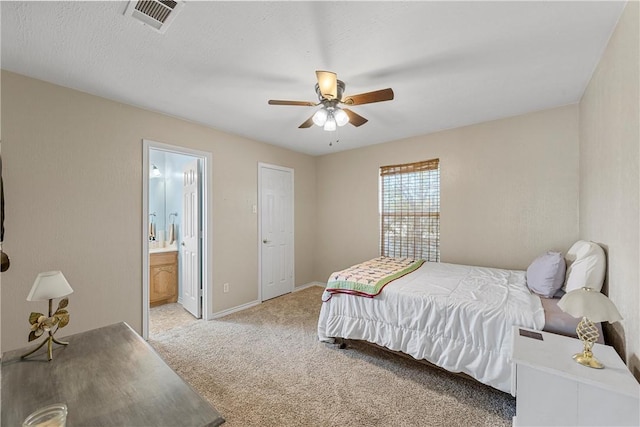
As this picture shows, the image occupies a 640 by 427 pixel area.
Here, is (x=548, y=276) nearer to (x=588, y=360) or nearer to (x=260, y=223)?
(x=588, y=360)

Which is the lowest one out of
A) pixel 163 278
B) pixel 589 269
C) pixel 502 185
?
pixel 163 278

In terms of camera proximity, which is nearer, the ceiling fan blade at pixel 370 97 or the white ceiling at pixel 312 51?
the white ceiling at pixel 312 51

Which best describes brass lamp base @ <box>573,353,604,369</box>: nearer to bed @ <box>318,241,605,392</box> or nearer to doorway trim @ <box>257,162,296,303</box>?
bed @ <box>318,241,605,392</box>

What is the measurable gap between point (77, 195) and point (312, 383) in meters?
2.66

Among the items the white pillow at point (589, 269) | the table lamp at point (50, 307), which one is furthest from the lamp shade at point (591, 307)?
the table lamp at point (50, 307)

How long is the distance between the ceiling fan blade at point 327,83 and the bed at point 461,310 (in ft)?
5.52

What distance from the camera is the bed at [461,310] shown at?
6.02 ft

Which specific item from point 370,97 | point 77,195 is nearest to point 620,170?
point 370,97

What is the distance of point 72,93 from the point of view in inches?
92.5

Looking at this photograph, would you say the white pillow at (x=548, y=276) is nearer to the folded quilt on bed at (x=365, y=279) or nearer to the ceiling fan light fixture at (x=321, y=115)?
the folded quilt on bed at (x=365, y=279)

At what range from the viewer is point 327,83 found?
181 cm

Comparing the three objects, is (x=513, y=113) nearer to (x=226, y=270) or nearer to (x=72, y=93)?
(x=226, y=270)

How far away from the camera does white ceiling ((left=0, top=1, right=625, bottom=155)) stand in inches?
58.6

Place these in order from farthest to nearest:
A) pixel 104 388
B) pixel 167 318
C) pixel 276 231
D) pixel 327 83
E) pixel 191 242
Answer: pixel 276 231
pixel 191 242
pixel 167 318
pixel 327 83
pixel 104 388
